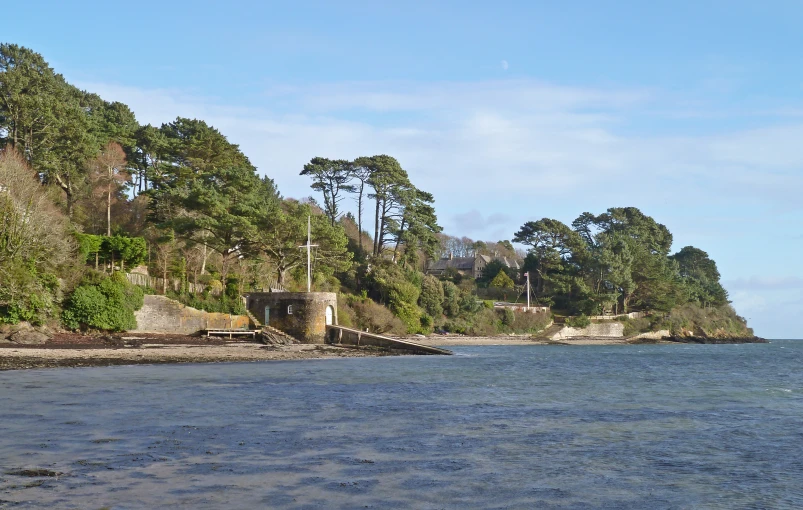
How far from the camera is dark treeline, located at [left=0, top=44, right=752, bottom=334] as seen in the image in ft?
114

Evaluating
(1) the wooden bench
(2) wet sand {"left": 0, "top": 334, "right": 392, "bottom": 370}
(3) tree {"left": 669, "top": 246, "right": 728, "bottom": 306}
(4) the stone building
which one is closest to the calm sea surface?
(2) wet sand {"left": 0, "top": 334, "right": 392, "bottom": 370}

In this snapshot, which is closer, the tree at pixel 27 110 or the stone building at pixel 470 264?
the tree at pixel 27 110

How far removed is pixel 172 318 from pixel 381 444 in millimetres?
29471

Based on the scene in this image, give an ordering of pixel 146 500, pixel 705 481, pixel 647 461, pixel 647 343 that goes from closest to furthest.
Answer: pixel 146 500
pixel 705 481
pixel 647 461
pixel 647 343

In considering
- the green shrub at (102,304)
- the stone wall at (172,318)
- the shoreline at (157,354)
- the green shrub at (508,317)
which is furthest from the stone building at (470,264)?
the green shrub at (102,304)

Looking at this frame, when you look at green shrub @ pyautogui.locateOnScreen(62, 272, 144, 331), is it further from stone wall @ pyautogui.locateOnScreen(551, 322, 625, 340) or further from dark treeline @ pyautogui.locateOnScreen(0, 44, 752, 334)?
stone wall @ pyautogui.locateOnScreen(551, 322, 625, 340)

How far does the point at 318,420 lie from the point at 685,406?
10845mm

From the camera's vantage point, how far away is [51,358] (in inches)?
1056

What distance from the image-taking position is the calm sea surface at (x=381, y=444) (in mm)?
9305

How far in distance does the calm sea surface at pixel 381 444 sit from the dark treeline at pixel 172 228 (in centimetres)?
1195

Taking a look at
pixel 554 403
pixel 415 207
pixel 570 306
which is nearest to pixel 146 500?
pixel 554 403

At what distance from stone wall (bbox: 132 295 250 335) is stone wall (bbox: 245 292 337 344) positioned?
322 cm

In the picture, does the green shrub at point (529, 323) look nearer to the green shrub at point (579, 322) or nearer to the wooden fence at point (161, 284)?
the green shrub at point (579, 322)

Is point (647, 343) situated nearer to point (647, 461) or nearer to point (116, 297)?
point (116, 297)
